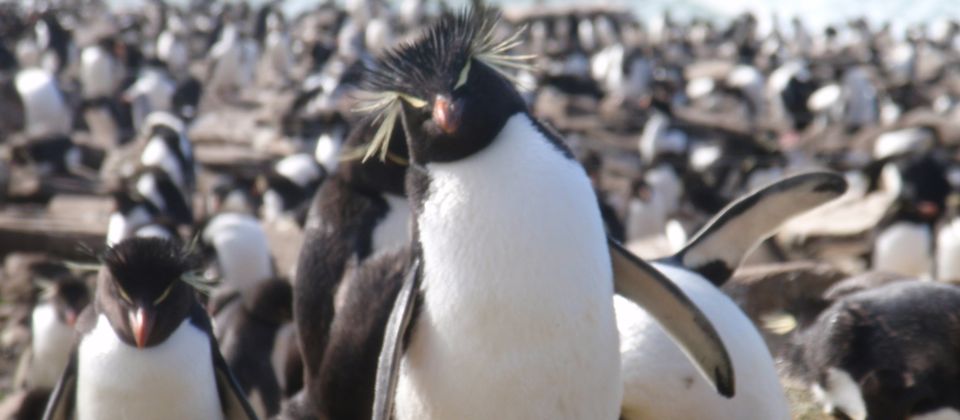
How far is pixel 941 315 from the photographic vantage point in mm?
4383

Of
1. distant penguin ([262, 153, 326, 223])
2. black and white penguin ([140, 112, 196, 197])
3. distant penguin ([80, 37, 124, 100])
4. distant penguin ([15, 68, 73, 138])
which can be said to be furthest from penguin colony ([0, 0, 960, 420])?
distant penguin ([80, 37, 124, 100])

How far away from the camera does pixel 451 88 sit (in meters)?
3.19

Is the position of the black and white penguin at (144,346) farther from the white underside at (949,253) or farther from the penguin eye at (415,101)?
the white underside at (949,253)

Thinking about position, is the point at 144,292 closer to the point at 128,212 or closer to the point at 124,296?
the point at 124,296

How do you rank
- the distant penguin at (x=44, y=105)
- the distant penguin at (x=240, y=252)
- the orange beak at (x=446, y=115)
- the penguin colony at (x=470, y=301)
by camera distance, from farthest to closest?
1. the distant penguin at (x=44, y=105)
2. the distant penguin at (x=240, y=252)
3. the penguin colony at (x=470, y=301)
4. the orange beak at (x=446, y=115)

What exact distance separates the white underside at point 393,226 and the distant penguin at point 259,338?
2.07 m

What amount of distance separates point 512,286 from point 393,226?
1296 mm

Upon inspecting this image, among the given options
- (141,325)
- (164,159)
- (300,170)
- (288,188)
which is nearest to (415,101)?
(141,325)

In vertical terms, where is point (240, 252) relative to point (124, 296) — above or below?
below

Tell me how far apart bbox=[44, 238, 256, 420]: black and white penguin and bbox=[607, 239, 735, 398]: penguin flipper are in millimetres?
1498

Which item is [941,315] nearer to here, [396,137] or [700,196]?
[396,137]

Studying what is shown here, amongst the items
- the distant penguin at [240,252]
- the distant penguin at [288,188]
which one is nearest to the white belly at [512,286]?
the distant penguin at [240,252]

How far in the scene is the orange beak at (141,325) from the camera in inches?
165

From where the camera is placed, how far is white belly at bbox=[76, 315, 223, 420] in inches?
168
